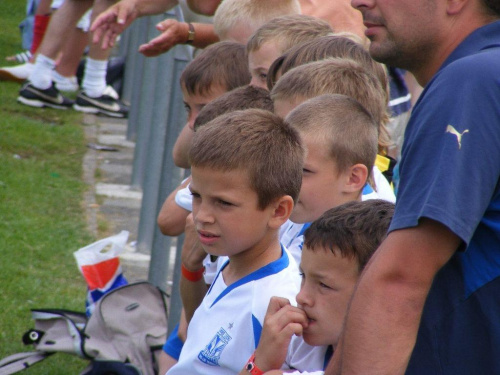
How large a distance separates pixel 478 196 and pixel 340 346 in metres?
0.49

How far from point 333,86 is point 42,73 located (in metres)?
7.22

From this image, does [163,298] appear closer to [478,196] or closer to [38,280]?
[38,280]

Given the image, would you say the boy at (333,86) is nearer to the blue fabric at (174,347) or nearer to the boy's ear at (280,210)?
the boy's ear at (280,210)

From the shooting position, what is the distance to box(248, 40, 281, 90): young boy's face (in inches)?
136

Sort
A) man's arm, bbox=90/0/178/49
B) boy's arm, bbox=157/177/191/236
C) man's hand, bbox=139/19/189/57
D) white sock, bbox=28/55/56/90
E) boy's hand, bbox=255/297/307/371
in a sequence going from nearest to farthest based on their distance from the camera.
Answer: boy's hand, bbox=255/297/307/371, boy's arm, bbox=157/177/191/236, man's hand, bbox=139/19/189/57, man's arm, bbox=90/0/178/49, white sock, bbox=28/55/56/90

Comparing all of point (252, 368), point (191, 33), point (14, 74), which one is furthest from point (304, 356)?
point (14, 74)

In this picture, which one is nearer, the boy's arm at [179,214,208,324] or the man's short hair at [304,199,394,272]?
the man's short hair at [304,199,394,272]

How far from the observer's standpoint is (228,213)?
93.0 inches

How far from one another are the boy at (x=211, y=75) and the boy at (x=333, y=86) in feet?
1.89

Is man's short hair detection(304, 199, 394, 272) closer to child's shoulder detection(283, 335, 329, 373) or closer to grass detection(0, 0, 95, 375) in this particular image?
child's shoulder detection(283, 335, 329, 373)

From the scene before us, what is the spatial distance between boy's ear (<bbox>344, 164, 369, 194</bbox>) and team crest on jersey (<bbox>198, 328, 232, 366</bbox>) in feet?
2.05

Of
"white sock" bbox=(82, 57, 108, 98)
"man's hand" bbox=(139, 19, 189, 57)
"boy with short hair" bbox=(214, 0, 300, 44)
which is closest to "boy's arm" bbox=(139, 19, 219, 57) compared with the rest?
"man's hand" bbox=(139, 19, 189, 57)

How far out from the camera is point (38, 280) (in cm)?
545

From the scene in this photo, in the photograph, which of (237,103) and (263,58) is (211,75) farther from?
(237,103)
